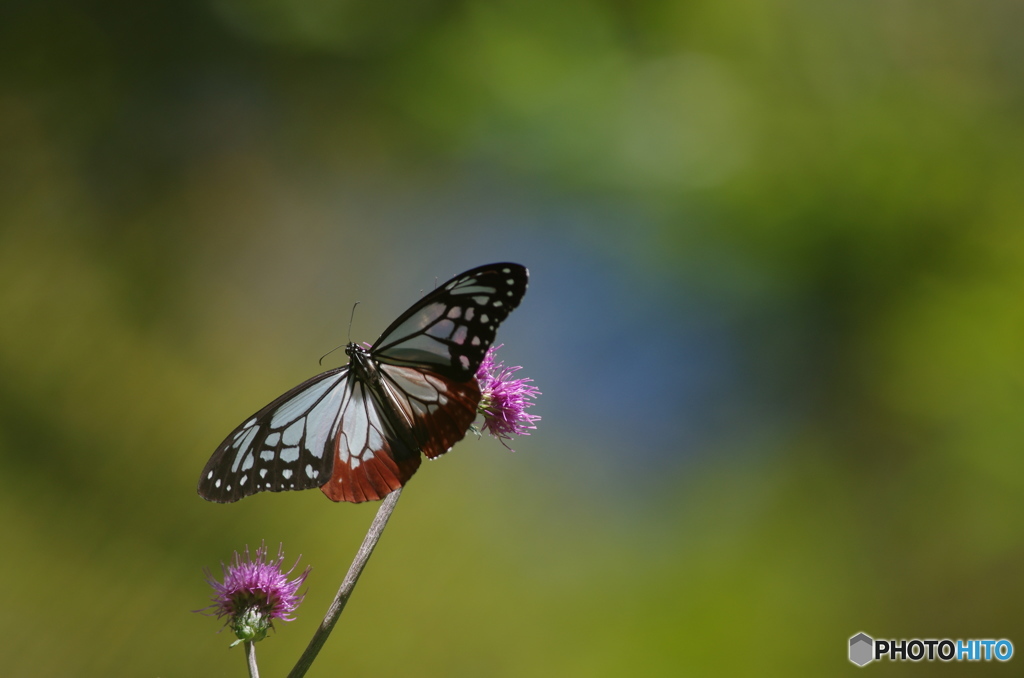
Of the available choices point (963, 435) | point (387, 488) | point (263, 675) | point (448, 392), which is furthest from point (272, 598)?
point (963, 435)

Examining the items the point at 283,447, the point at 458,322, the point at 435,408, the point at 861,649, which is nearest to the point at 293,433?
the point at 283,447

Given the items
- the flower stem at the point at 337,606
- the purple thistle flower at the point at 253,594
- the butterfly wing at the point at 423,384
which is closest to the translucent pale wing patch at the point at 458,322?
the butterfly wing at the point at 423,384

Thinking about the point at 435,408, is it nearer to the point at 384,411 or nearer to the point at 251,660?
the point at 384,411

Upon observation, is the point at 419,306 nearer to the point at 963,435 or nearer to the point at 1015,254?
the point at 963,435

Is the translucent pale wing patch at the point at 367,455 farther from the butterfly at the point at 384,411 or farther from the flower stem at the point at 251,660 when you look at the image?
the flower stem at the point at 251,660

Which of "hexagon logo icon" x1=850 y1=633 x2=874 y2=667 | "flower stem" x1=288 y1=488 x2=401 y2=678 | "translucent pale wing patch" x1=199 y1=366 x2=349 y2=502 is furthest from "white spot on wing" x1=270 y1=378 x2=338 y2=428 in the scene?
"hexagon logo icon" x1=850 y1=633 x2=874 y2=667
